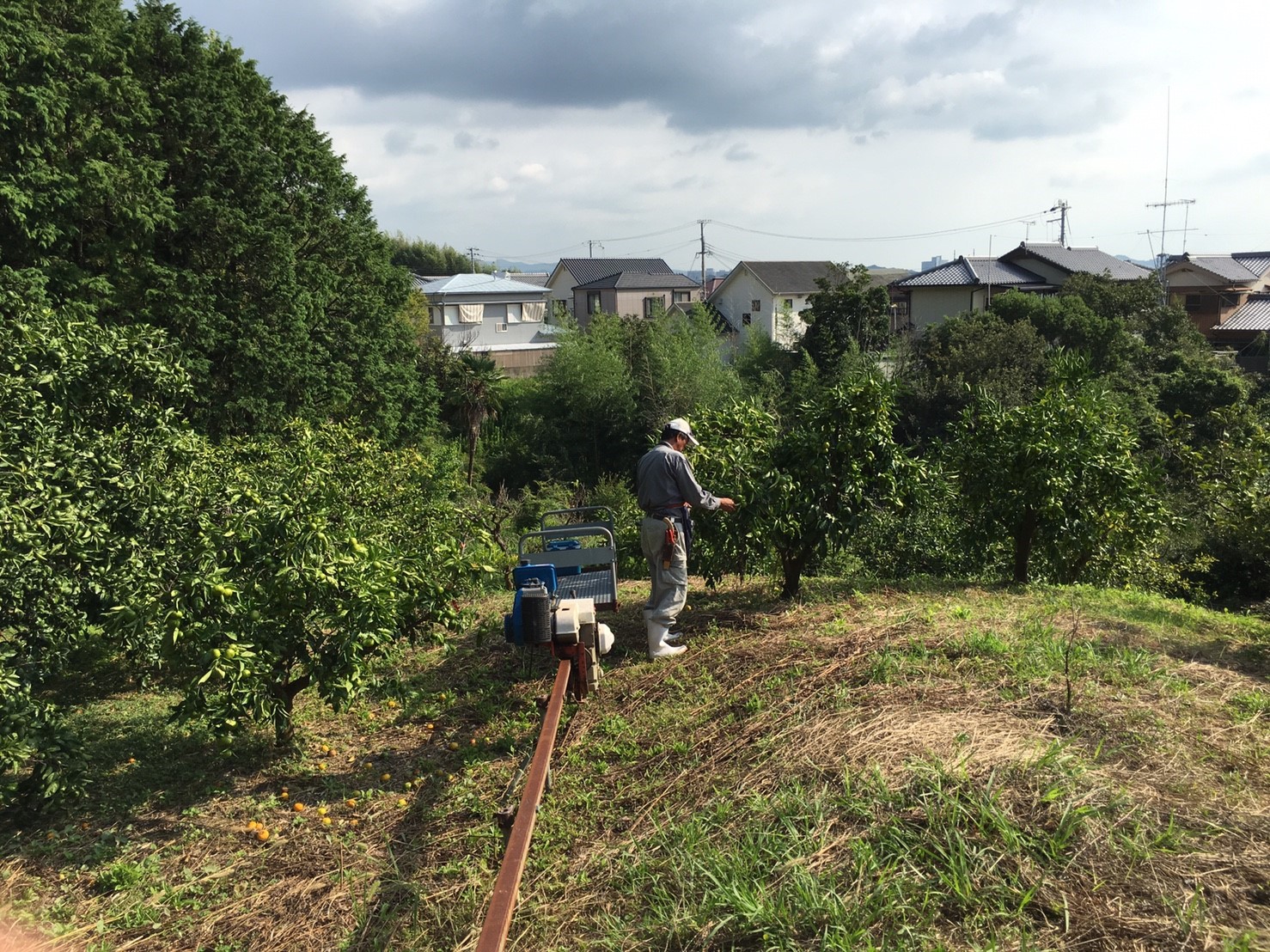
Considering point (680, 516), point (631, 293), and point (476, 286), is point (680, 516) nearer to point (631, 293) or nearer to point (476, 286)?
point (476, 286)

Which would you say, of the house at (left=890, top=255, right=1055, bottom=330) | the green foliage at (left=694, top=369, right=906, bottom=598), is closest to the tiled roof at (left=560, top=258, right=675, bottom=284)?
the house at (left=890, top=255, right=1055, bottom=330)

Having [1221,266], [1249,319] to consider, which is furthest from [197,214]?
[1221,266]

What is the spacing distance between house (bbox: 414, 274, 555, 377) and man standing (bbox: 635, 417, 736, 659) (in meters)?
34.7

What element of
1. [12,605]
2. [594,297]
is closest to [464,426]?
[594,297]

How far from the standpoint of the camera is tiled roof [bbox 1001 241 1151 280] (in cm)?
4050

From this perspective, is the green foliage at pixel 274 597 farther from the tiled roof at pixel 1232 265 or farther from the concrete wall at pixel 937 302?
the tiled roof at pixel 1232 265

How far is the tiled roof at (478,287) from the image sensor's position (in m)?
44.2

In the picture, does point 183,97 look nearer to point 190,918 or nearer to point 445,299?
point 190,918

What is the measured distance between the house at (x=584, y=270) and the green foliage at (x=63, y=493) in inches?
1852

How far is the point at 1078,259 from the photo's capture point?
138ft

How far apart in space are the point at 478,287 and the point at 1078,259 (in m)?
28.5

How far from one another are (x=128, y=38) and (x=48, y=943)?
1708 centimetres

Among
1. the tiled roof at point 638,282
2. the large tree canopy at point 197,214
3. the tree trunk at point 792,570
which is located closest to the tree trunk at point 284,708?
the tree trunk at point 792,570

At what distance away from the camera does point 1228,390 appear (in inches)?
1084
